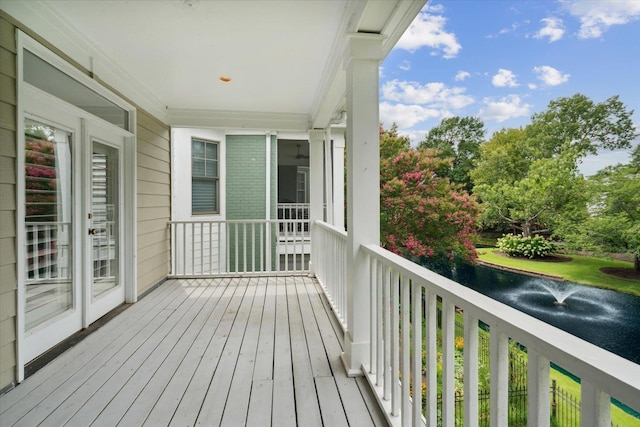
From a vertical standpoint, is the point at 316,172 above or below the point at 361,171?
above

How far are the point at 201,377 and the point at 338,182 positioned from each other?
11.9ft

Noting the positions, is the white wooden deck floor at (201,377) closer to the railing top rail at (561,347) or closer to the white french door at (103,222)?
the white french door at (103,222)

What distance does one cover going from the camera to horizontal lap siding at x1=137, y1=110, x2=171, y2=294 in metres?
3.99

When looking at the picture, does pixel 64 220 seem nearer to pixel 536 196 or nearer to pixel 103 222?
pixel 103 222

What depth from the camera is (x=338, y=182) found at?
204 inches

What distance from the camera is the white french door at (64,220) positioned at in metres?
2.28

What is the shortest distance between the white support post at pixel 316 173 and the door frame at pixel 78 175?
235 cm

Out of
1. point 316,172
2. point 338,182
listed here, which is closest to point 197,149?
point 316,172

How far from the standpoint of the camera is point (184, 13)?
2244 mm

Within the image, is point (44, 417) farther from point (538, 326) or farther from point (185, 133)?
point (185, 133)

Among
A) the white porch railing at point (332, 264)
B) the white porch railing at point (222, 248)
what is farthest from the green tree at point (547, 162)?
the white porch railing at point (222, 248)

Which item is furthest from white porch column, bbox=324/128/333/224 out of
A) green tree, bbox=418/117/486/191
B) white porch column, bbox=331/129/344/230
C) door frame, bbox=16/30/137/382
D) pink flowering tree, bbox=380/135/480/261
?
green tree, bbox=418/117/486/191

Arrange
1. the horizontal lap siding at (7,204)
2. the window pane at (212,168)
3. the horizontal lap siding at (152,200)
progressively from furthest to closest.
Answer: the window pane at (212,168) → the horizontal lap siding at (152,200) → the horizontal lap siding at (7,204)

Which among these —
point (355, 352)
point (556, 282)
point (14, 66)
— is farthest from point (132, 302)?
point (556, 282)
